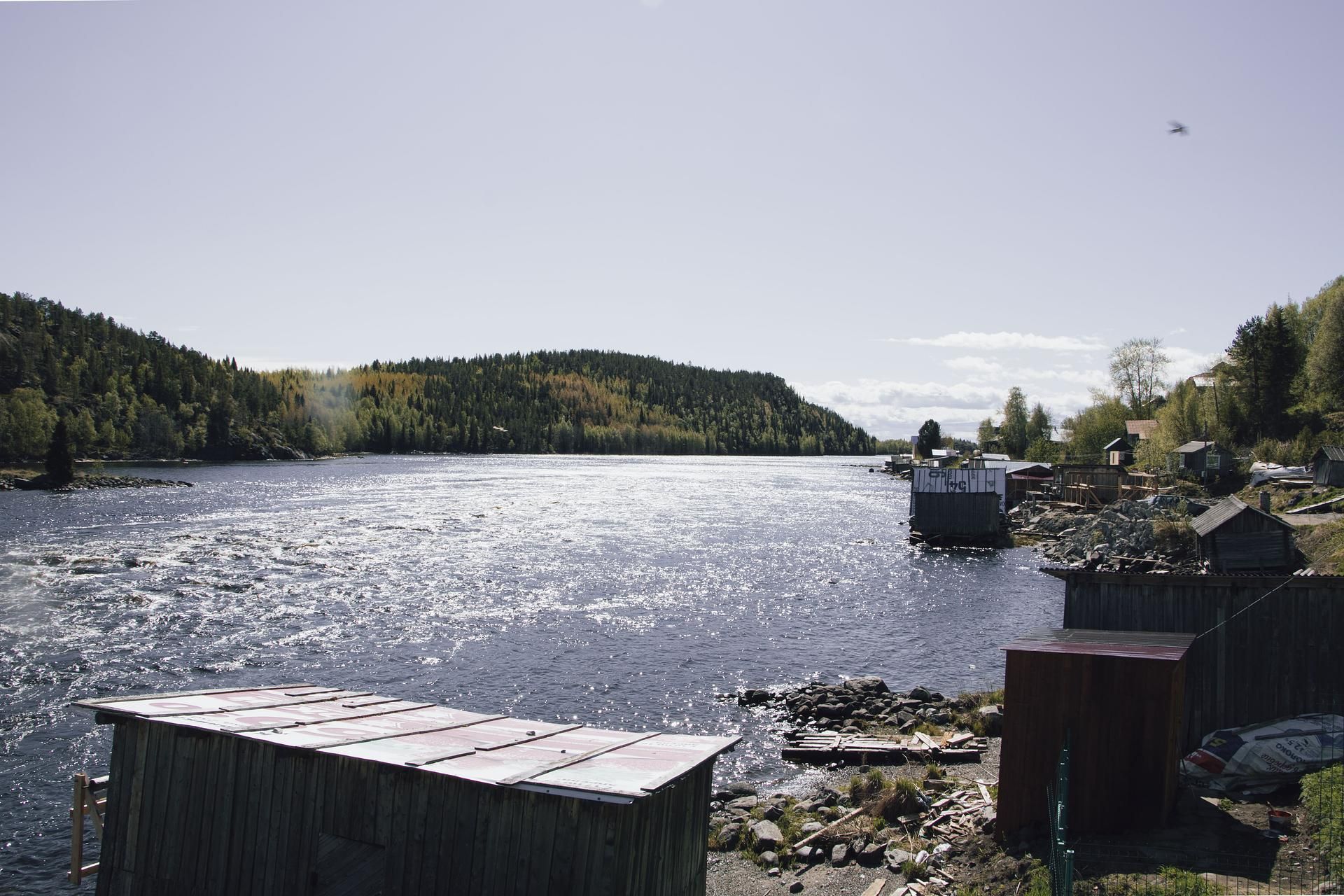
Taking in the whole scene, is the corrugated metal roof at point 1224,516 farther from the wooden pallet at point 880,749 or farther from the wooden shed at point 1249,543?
the wooden pallet at point 880,749

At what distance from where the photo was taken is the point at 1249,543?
33.0m

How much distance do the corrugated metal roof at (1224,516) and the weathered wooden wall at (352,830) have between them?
101 feet

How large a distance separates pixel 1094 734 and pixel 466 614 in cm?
3097

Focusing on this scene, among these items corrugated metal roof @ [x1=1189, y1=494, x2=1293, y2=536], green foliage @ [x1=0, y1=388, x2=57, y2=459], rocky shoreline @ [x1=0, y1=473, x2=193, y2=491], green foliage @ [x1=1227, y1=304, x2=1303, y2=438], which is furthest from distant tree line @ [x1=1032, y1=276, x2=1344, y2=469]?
green foliage @ [x1=0, y1=388, x2=57, y2=459]

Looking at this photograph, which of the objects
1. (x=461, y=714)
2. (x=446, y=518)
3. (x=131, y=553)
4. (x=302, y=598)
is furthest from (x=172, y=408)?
(x=461, y=714)

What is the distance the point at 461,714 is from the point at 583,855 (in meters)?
5.39

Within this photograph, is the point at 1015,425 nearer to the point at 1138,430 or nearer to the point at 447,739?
the point at 1138,430

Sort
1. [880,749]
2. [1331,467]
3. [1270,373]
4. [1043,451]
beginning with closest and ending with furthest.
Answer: [880,749]
[1331,467]
[1270,373]
[1043,451]

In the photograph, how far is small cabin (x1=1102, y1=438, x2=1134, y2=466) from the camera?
93250 mm

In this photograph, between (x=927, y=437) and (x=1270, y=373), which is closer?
(x=1270, y=373)

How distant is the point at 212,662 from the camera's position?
2994cm

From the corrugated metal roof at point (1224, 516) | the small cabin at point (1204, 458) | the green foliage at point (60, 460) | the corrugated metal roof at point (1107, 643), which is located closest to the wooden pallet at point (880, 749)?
the corrugated metal roof at point (1107, 643)

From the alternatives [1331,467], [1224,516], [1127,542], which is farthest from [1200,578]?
[1331,467]

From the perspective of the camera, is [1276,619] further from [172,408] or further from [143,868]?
[172,408]
